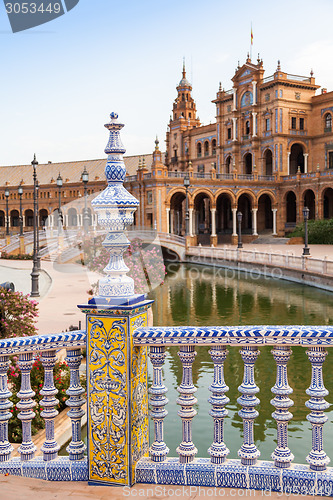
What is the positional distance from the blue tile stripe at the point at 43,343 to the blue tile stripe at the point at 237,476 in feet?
3.01

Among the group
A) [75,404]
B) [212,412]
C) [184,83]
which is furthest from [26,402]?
[184,83]

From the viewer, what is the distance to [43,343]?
11.2 feet

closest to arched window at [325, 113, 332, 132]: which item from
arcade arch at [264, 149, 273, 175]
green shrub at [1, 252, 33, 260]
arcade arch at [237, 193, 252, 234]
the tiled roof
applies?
arcade arch at [264, 149, 273, 175]

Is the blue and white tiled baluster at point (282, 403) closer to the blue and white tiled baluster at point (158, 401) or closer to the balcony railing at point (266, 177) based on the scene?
the blue and white tiled baluster at point (158, 401)

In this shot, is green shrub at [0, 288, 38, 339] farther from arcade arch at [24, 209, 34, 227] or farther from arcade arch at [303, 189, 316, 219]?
arcade arch at [24, 209, 34, 227]

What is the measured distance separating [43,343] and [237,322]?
1233cm

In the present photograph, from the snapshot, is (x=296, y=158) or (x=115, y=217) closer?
(x=115, y=217)

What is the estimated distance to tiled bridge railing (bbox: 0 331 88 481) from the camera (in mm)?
3350

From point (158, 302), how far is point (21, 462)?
1583 cm

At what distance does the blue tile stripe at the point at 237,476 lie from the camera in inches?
118

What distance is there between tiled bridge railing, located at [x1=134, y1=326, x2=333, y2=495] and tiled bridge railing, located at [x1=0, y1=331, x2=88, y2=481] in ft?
1.61

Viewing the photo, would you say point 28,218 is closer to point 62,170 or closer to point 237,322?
point 62,170

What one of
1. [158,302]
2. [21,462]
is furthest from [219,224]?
[21,462]

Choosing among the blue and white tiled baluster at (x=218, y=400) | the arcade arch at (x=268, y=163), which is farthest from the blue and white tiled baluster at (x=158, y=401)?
the arcade arch at (x=268, y=163)
